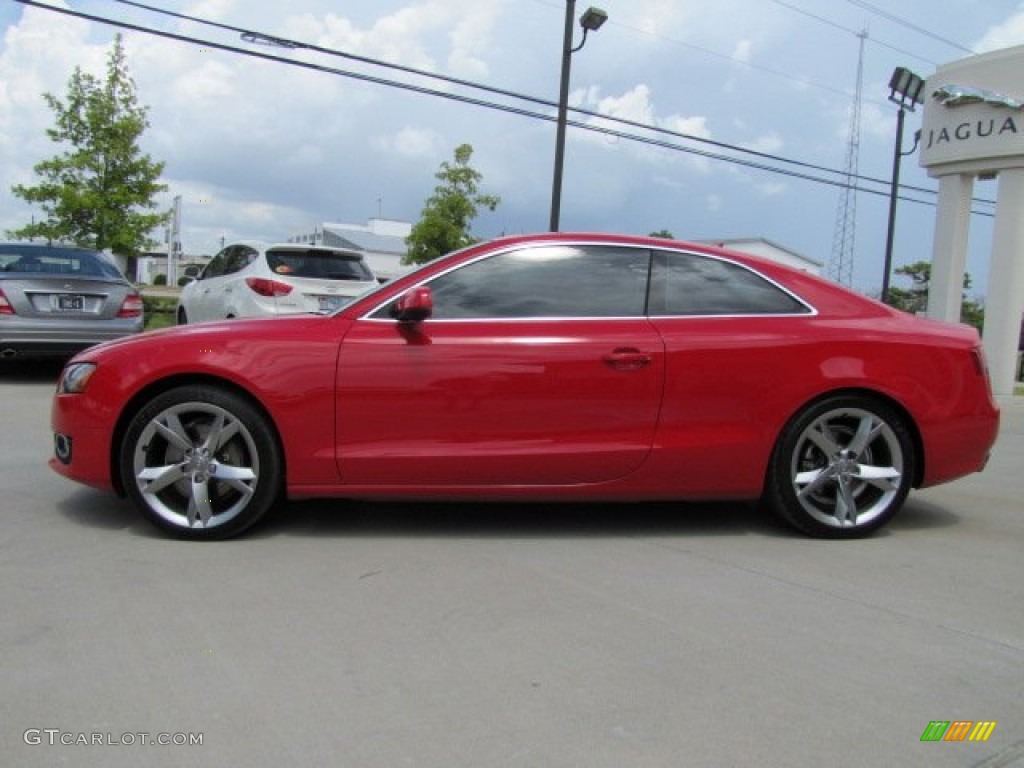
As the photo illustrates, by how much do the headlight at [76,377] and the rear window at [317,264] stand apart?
574 cm

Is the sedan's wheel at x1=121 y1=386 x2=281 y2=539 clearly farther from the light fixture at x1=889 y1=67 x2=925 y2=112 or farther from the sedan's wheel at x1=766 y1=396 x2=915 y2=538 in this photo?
the light fixture at x1=889 y1=67 x2=925 y2=112

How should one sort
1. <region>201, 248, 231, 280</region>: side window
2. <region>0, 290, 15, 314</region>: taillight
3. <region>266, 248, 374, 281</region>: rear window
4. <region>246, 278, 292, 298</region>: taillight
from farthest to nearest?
<region>201, 248, 231, 280</region>: side window, <region>266, 248, 374, 281</region>: rear window, <region>246, 278, 292, 298</region>: taillight, <region>0, 290, 15, 314</region>: taillight

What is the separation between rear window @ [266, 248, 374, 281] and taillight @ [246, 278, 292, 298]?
0.17m

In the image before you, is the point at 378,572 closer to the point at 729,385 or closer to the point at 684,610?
the point at 684,610

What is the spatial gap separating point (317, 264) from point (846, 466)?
722 centimetres

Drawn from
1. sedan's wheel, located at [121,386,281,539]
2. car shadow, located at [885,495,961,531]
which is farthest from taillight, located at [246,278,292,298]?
car shadow, located at [885,495,961,531]

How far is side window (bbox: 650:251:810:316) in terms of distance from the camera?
14.8 ft

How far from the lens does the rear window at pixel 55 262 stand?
9305 millimetres

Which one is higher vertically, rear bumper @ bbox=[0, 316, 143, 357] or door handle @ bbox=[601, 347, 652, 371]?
door handle @ bbox=[601, 347, 652, 371]

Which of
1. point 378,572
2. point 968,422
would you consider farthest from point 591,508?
point 968,422

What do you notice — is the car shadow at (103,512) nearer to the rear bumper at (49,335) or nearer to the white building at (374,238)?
the rear bumper at (49,335)

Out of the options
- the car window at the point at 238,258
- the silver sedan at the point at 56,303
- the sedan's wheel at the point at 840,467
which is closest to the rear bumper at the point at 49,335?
the silver sedan at the point at 56,303

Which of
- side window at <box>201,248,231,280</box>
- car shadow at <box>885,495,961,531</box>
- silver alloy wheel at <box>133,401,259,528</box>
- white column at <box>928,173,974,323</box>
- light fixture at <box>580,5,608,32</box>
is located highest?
light fixture at <box>580,5,608,32</box>

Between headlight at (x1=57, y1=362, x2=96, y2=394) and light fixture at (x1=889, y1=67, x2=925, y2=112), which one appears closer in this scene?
headlight at (x1=57, y1=362, x2=96, y2=394)
